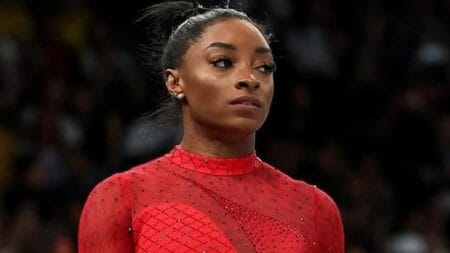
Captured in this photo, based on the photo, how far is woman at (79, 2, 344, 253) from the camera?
2777 mm

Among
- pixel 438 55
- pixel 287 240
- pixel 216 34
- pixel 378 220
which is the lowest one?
pixel 378 220

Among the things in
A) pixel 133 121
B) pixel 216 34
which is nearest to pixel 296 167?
pixel 133 121

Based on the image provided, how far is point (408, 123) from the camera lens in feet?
24.9

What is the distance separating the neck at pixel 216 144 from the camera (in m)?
2.92

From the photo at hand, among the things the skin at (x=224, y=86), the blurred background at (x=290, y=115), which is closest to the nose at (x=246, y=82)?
the skin at (x=224, y=86)

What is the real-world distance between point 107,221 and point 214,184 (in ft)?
0.91

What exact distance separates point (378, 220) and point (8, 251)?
7.10 feet

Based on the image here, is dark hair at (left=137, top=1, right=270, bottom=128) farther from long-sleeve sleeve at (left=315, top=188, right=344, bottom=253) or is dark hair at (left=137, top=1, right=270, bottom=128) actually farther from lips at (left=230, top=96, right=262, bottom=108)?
long-sleeve sleeve at (left=315, top=188, right=344, bottom=253)

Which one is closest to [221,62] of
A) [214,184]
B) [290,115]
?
[214,184]

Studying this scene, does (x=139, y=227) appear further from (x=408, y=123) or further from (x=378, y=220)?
(x=408, y=123)

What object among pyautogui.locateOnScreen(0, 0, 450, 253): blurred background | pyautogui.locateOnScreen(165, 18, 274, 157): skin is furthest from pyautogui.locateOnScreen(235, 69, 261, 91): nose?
pyautogui.locateOnScreen(0, 0, 450, 253): blurred background

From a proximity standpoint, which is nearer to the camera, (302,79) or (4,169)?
(4,169)

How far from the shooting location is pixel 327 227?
2.94 metres

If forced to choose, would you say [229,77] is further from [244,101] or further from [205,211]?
[205,211]
